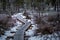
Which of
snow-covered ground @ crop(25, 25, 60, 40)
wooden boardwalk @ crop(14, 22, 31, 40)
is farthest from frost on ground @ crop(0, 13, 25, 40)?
snow-covered ground @ crop(25, 25, 60, 40)

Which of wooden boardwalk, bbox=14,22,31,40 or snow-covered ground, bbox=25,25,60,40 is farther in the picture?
wooden boardwalk, bbox=14,22,31,40

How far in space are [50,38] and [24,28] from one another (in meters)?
1.12

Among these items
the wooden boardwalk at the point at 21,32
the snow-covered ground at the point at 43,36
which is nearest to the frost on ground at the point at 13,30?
the wooden boardwalk at the point at 21,32

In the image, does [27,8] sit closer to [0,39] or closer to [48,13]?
[48,13]

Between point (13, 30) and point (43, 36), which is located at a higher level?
point (13, 30)

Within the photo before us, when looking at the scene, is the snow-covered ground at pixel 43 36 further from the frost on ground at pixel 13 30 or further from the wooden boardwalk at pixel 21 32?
the frost on ground at pixel 13 30

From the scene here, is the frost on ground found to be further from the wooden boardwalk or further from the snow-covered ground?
the snow-covered ground

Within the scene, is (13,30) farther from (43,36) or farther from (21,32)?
(43,36)

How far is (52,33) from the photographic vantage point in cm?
497

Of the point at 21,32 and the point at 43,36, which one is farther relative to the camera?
the point at 21,32

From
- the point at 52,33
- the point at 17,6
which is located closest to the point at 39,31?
the point at 52,33

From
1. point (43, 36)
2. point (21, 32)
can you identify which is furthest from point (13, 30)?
point (43, 36)

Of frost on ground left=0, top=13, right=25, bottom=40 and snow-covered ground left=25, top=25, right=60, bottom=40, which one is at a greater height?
frost on ground left=0, top=13, right=25, bottom=40

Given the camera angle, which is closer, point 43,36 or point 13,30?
point 43,36
